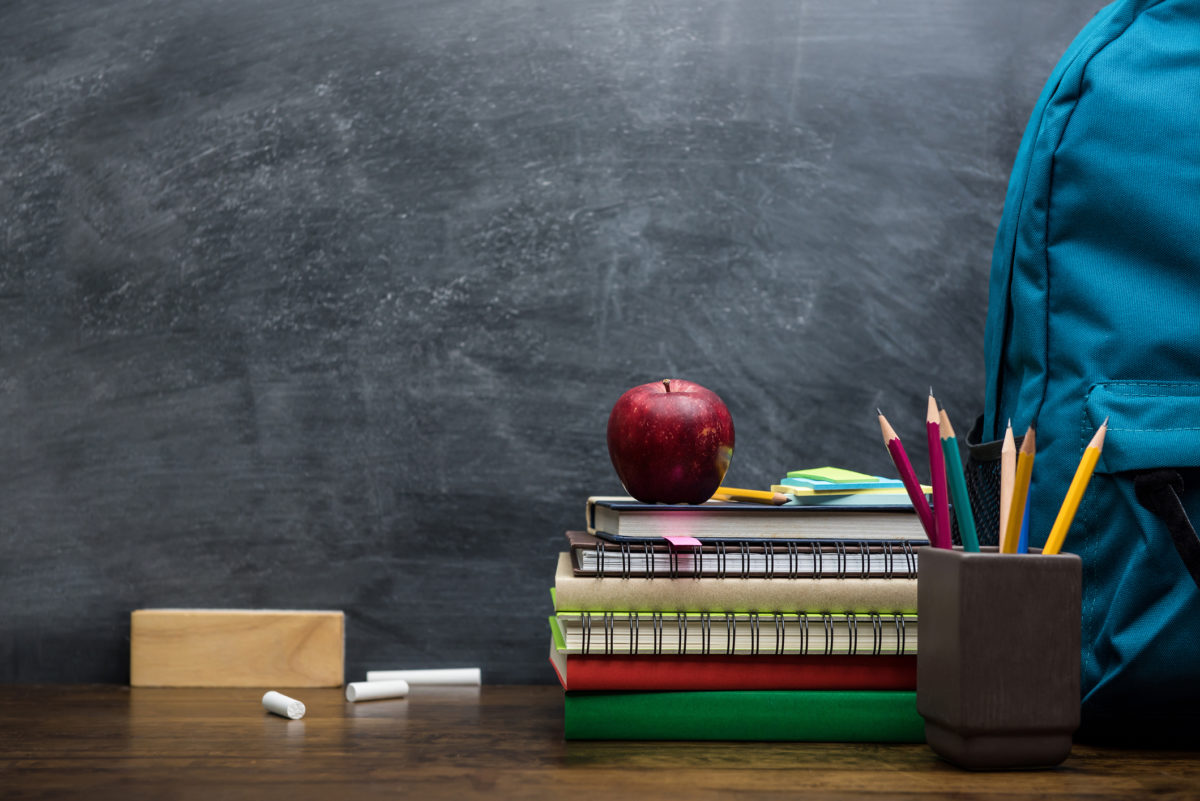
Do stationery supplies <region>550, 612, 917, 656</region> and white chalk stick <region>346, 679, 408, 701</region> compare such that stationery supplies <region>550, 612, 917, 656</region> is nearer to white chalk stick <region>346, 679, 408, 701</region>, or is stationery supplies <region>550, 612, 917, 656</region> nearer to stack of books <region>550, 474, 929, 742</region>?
stack of books <region>550, 474, 929, 742</region>

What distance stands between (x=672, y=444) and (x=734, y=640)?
153 mm

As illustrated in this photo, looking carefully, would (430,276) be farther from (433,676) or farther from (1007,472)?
(1007,472)

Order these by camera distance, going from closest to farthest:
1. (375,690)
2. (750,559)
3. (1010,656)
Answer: (1010,656), (750,559), (375,690)

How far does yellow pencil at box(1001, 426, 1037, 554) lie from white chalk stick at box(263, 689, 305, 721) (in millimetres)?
538

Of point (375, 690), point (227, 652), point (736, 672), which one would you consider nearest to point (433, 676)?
point (375, 690)

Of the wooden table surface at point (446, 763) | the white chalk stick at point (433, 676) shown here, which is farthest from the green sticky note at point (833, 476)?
the white chalk stick at point (433, 676)

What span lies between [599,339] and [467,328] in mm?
129

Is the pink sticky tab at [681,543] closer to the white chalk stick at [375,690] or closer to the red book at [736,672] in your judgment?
the red book at [736,672]

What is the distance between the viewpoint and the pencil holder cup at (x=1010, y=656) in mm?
588

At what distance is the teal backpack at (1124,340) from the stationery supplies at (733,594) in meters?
0.13

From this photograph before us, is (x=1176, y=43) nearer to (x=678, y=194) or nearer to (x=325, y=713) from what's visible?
(x=678, y=194)

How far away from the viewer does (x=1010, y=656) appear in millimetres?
588

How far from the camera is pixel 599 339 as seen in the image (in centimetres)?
94

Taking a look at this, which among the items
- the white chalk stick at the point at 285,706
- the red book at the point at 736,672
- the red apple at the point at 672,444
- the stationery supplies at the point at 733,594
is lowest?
the white chalk stick at the point at 285,706
